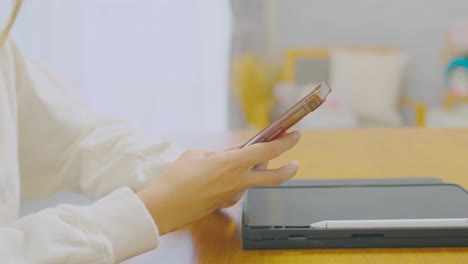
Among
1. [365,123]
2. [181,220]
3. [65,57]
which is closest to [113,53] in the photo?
[65,57]

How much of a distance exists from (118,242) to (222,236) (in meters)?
0.17

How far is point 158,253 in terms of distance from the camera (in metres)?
0.65

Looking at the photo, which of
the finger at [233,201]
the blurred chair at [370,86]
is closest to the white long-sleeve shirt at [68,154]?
the finger at [233,201]

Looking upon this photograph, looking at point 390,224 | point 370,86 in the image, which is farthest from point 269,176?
point 370,86

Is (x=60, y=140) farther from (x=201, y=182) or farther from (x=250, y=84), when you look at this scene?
(x=250, y=84)

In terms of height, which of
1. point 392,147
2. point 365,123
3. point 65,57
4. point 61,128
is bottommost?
point 365,123

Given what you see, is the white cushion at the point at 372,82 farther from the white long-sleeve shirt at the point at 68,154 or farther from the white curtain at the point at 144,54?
the white long-sleeve shirt at the point at 68,154

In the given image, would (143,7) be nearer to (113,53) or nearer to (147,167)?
(113,53)

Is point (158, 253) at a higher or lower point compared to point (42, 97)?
lower

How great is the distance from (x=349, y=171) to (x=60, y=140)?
0.43 meters

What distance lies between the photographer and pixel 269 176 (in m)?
0.65

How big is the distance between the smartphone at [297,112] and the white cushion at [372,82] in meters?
2.64

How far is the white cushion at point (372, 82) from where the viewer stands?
3250 millimetres

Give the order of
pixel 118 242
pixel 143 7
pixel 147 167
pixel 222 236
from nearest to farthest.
→ pixel 118 242
pixel 222 236
pixel 147 167
pixel 143 7
